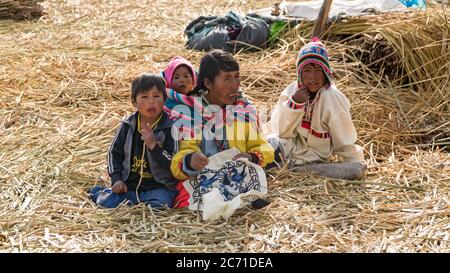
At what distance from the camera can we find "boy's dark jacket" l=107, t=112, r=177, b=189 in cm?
388

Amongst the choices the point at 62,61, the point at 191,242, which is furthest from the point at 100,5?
the point at 191,242

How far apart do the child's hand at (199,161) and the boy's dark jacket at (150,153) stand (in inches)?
6.2

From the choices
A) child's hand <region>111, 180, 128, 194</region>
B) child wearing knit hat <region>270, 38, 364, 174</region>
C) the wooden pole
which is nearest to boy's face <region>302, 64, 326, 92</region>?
child wearing knit hat <region>270, 38, 364, 174</region>

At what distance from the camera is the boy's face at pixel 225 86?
3967 millimetres

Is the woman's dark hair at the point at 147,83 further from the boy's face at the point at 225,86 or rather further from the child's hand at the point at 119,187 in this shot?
the child's hand at the point at 119,187

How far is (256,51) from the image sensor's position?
683 centimetres

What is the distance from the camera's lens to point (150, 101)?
3797mm

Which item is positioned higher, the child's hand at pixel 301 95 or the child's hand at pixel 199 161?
the child's hand at pixel 301 95

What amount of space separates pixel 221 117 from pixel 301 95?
55cm

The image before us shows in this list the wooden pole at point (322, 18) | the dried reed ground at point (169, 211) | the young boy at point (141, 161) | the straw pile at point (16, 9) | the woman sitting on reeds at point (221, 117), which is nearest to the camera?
the dried reed ground at point (169, 211)

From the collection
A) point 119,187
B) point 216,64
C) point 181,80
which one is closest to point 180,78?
point 181,80

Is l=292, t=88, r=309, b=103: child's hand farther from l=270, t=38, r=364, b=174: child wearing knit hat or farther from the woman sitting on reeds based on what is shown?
the woman sitting on reeds

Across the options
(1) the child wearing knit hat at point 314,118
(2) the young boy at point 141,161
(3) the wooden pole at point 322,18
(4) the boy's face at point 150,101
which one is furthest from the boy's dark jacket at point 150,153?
(3) the wooden pole at point 322,18

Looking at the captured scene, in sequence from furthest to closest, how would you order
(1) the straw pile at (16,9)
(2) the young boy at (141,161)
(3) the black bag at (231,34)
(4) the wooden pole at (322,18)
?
(1) the straw pile at (16,9), (3) the black bag at (231,34), (4) the wooden pole at (322,18), (2) the young boy at (141,161)
